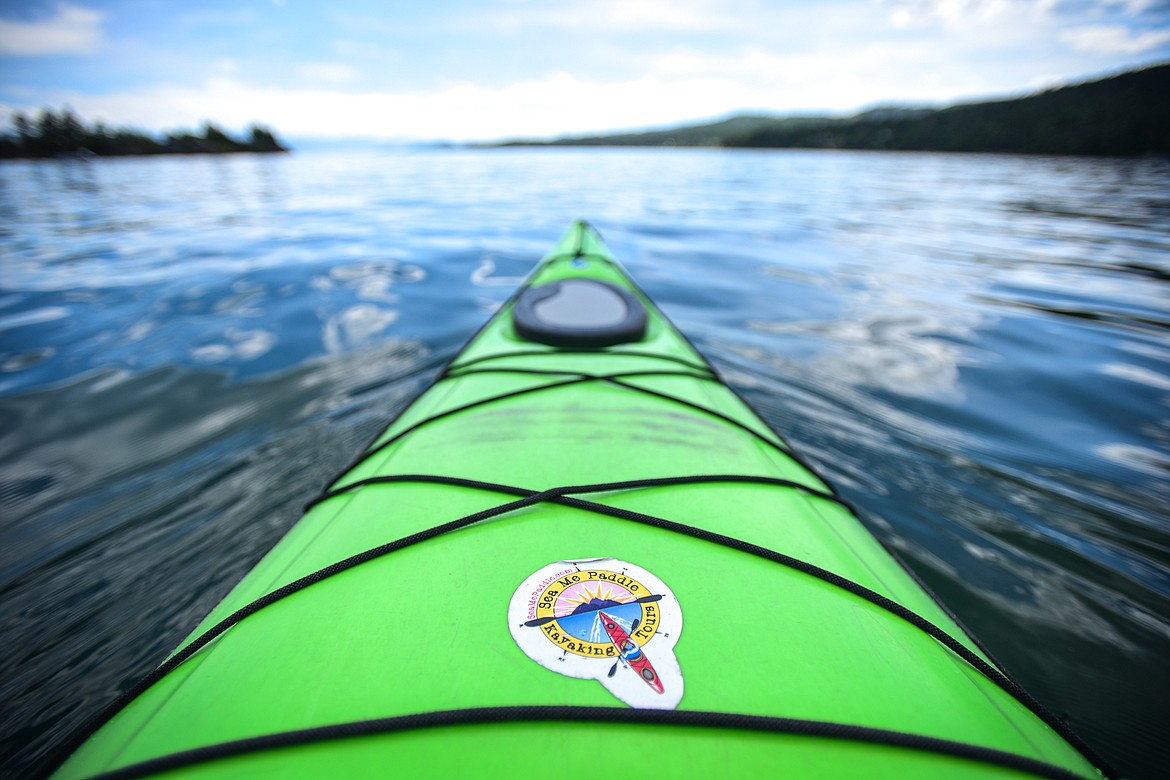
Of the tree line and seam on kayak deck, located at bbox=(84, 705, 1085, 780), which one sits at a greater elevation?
the tree line

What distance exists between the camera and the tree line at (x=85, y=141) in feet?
113

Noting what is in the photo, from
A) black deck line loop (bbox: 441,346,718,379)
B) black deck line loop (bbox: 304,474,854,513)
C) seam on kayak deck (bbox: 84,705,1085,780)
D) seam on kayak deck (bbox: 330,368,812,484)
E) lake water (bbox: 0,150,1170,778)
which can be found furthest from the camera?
black deck line loop (bbox: 441,346,718,379)

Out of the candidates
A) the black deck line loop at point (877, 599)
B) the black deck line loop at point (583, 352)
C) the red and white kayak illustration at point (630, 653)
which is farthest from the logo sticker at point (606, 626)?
the black deck line loop at point (583, 352)

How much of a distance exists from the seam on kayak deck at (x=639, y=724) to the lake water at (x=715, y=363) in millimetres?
1208

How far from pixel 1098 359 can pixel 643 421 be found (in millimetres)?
4779

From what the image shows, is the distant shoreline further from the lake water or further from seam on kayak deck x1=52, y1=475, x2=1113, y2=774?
seam on kayak deck x1=52, y1=475, x2=1113, y2=774

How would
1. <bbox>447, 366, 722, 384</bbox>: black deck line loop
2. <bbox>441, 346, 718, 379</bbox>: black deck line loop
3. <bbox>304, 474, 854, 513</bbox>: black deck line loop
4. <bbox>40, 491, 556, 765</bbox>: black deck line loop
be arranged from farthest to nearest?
1. <bbox>441, 346, 718, 379</bbox>: black deck line loop
2. <bbox>447, 366, 722, 384</bbox>: black deck line loop
3. <bbox>304, 474, 854, 513</bbox>: black deck line loop
4. <bbox>40, 491, 556, 765</bbox>: black deck line loop

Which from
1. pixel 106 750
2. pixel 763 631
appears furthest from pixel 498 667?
pixel 106 750

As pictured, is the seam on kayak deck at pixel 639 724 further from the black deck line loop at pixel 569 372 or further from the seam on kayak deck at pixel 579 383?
the black deck line loop at pixel 569 372

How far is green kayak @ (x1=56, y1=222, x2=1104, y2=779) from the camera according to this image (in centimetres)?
82

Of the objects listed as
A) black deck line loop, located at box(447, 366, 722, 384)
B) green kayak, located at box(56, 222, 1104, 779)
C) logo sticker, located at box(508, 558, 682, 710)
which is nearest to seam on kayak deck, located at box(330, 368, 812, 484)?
black deck line loop, located at box(447, 366, 722, 384)

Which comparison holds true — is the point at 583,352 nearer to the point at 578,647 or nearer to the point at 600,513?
the point at 600,513

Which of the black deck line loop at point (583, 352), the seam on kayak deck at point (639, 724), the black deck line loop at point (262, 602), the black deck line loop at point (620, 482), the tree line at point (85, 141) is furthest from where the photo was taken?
the tree line at point (85, 141)

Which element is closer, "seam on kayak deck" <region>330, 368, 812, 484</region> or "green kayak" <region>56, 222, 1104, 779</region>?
"green kayak" <region>56, 222, 1104, 779</region>
